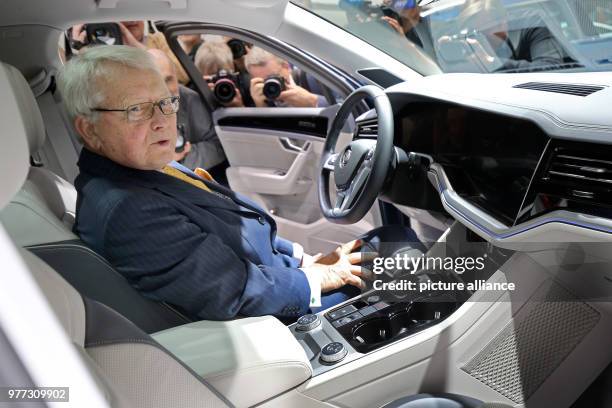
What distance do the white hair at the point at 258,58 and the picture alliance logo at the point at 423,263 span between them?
1252 mm

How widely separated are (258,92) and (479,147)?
1.64 meters

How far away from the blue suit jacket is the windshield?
3.20ft

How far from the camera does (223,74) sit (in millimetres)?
3080

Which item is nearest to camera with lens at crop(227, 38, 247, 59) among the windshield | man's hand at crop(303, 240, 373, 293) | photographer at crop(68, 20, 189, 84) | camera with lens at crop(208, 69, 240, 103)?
camera with lens at crop(208, 69, 240, 103)

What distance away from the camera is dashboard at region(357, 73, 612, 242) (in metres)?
1.02

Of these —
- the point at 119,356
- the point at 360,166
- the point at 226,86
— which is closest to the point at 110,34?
the point at 226,86

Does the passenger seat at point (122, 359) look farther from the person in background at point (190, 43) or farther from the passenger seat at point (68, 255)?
the person in background at point (190, 43)

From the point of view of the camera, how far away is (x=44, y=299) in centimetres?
67

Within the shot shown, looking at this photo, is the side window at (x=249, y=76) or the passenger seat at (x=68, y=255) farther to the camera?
the side window at (x=249, y=76)

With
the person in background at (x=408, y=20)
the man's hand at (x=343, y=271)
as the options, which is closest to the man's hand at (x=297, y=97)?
the person in background at (x=408, y=20)

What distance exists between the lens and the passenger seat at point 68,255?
128 cm

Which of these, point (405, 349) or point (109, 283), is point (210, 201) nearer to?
point (109, 283)

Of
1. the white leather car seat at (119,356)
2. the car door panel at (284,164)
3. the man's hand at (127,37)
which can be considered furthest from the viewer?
the car door panel at (284,164)

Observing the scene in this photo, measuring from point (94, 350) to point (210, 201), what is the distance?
0.75 metres
